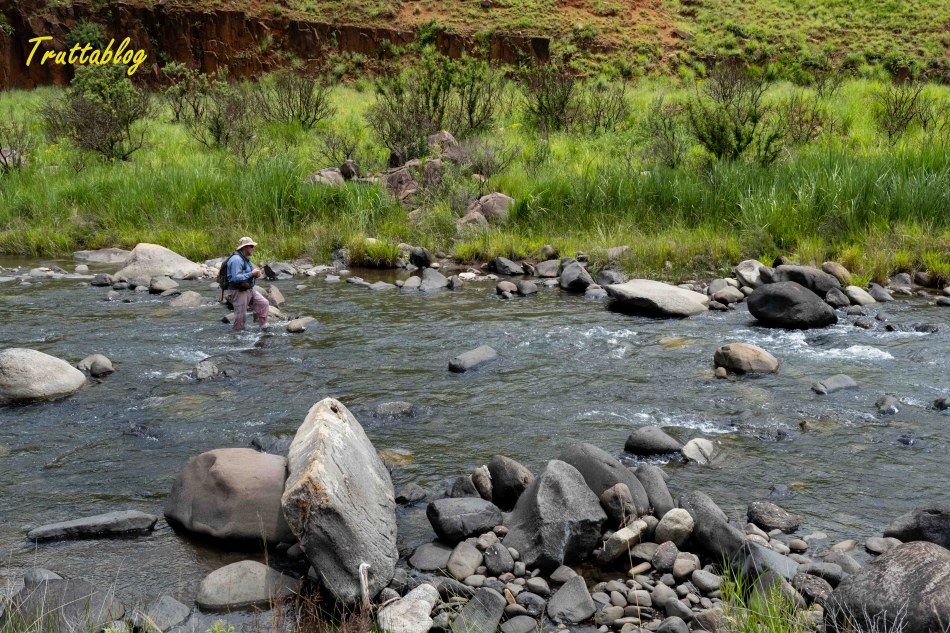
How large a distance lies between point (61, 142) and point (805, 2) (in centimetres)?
3321

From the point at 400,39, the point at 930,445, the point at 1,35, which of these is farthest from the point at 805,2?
the point at 930,445

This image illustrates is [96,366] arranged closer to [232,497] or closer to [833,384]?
[232,497]

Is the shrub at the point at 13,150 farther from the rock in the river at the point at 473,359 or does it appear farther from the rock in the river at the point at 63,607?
the rock in the river at the point at 63,607

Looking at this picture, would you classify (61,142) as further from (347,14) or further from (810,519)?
(347,14)

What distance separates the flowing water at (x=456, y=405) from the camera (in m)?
4.60

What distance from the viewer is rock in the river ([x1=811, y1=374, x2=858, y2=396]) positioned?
6.32 metres

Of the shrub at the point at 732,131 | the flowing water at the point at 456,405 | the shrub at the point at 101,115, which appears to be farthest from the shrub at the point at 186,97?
the flowing water at the point at 456,405

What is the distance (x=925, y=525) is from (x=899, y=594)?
1.02 meters

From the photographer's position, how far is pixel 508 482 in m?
4.60

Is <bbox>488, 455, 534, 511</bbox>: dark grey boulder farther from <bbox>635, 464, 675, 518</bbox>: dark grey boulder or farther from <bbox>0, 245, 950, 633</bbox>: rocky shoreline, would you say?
<bbox>635, 464, 675, 518</bbox>: dark grey boulder

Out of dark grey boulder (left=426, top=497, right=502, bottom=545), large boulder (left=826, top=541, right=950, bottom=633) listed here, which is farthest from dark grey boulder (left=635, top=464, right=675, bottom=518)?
large boulder (left=826, top=541, right=950, bottom=633)

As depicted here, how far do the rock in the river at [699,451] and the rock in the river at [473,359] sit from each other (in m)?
2.40

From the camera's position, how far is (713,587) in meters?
3.71

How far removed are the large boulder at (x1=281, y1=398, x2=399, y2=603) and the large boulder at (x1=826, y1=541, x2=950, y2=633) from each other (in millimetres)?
1867
